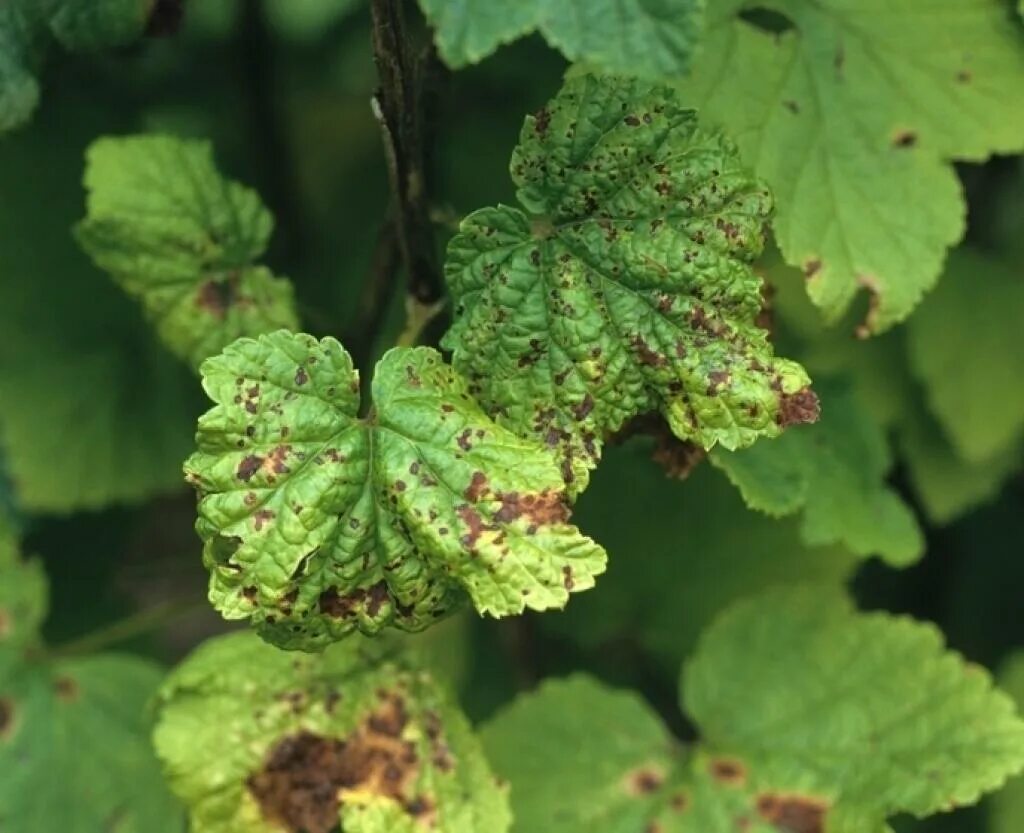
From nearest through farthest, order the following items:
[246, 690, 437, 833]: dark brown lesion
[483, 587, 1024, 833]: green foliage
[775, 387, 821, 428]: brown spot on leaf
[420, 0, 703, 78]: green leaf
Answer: [420, 0, 703, 78]: green leaf → [775, 387, 821, 428]: brown spot on leaf → [246, 690, 437, 833]: dark brown lesion → [483, 587, 1024, 833]: green foliage

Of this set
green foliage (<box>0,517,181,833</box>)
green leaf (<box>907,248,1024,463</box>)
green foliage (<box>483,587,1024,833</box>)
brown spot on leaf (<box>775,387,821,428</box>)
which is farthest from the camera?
green leaf (<box>907,248,1024,463</box>)

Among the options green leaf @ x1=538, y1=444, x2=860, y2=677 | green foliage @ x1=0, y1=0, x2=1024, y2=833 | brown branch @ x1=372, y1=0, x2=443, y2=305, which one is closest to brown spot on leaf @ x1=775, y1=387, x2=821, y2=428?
green foliage @ x1=0, y1=0, x2=1024, y2=833

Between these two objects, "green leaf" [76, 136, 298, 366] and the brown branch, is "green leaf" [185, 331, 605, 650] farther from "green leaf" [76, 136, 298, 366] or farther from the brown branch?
"green leaf" [76, 136, 298, 366]

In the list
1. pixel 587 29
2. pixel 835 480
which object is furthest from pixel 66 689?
pixel 587 29

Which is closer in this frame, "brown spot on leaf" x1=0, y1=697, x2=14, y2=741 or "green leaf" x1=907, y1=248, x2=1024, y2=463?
"brown spot on leaf" x1=0, y1=697, x2=14, y2=741

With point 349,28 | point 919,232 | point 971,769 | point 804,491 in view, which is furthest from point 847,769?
point 349,28

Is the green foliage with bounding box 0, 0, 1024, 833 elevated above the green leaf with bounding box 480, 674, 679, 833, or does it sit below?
above

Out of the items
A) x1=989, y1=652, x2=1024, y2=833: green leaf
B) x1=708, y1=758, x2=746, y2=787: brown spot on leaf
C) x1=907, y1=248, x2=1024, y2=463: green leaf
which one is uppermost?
x1=907, y1=248, x2=1024, y2=463: green leaf
